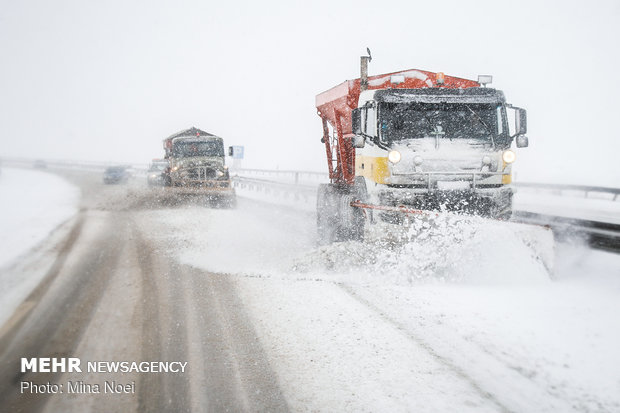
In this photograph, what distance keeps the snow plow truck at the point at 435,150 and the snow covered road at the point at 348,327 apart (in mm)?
988

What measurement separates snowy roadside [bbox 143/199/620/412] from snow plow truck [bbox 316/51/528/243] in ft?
3.37

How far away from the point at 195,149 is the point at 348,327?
15.7m

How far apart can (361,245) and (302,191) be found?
11.9m

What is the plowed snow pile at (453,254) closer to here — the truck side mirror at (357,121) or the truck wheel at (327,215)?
the truck side mirror at (357,121)

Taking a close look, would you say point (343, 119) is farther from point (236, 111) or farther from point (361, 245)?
point (236, 111)

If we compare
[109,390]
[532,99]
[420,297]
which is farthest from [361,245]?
[532,99]

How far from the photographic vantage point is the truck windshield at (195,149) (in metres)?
18.4

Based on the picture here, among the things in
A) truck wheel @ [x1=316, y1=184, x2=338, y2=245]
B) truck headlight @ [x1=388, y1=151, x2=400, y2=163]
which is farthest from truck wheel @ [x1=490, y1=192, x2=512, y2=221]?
truck wheel @ [x1=316, y1=184, x2=338, y2=245]

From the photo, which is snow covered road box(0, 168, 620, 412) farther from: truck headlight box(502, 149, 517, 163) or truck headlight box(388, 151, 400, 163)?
truck headlight box(502, 149, 517, 163)

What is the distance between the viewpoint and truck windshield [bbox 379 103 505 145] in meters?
6.91

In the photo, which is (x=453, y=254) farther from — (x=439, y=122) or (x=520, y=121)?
(x=520, y=121)

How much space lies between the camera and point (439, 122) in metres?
6.98

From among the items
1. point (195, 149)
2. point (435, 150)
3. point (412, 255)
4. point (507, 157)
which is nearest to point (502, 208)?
point (507, 157)

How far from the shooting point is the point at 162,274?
6.62 metres
